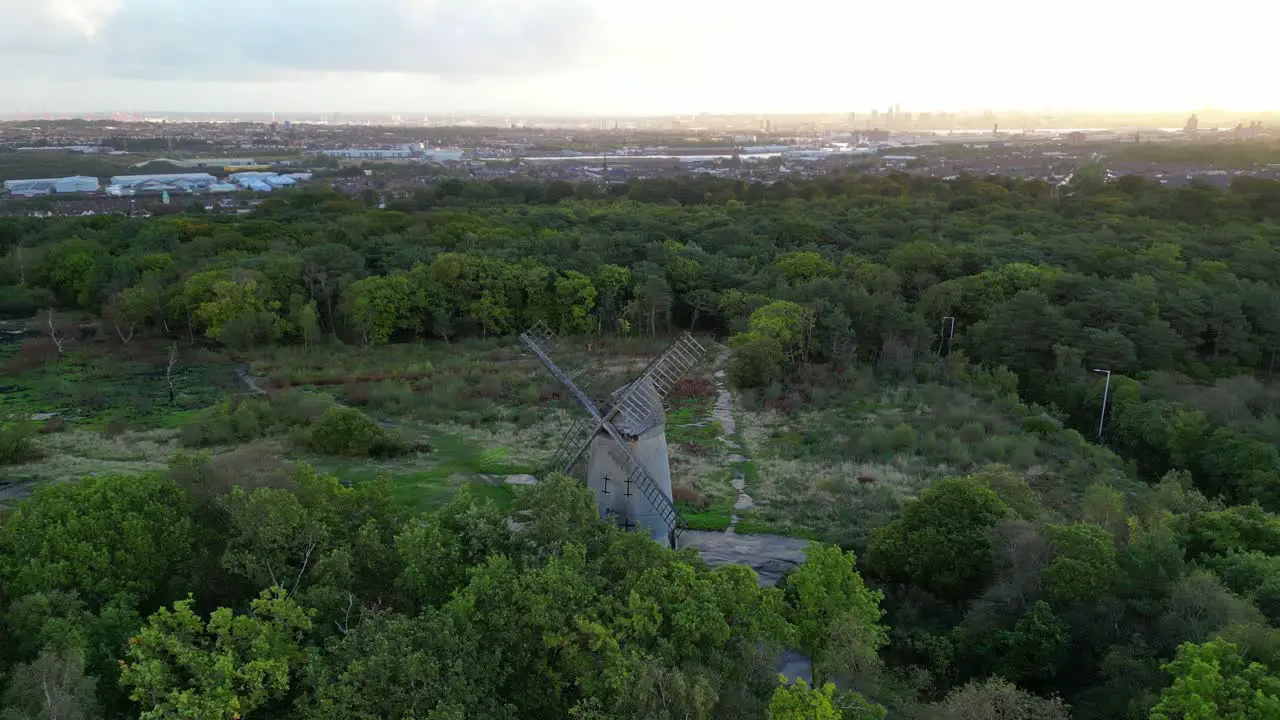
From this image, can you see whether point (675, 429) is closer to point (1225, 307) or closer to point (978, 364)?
point (978, 364)

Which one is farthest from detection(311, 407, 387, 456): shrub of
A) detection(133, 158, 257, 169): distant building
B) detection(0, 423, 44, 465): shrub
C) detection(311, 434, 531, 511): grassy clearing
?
detection(133, 158, 257, 169): distant building

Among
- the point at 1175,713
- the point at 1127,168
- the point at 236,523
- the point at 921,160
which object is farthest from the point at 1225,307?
the point at 921,160

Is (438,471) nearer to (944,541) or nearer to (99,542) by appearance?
(99,542)

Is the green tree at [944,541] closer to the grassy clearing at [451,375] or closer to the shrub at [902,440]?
the shrub at [902,440]

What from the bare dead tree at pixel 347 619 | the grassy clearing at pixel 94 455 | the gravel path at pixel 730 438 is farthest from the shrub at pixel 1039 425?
the grassy clearing at pixel 94 455

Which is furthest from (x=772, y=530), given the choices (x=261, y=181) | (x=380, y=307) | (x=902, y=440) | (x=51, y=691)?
(x=261, y=181)
